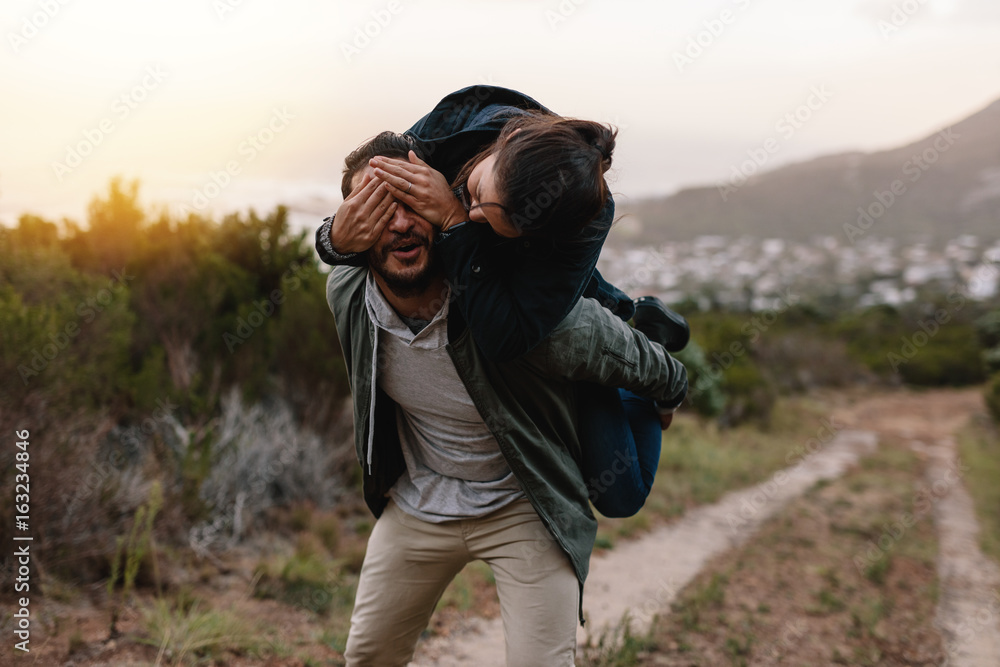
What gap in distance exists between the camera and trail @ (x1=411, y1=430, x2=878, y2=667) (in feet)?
13.5

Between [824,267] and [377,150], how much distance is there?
247ft

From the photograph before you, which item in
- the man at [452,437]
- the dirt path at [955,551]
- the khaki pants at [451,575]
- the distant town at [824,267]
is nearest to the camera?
the man at [452,437]

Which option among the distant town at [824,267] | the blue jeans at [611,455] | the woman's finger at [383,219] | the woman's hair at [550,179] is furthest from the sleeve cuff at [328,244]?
the distant town at [824,267]

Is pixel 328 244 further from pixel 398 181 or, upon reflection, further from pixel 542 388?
pixel 542 388

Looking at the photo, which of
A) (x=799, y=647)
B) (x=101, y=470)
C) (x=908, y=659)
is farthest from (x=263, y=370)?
(x=908, y=659)

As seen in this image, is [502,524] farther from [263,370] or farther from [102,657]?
[263,370]

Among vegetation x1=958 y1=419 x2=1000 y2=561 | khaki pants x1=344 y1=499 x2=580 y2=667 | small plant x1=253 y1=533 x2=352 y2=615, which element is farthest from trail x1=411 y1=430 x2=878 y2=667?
vegetation x1=958 y1=419 x2=1000 y2=561

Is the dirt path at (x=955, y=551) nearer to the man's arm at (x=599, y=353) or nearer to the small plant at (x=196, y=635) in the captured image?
the man's arm at (x=599, y=353)

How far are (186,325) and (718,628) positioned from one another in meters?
4.80

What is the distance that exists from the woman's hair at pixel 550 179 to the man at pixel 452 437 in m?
0.29

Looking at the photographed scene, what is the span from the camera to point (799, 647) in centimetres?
471

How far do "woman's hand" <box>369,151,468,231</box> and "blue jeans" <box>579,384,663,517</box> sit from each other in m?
0.69

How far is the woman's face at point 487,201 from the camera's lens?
5.01 ft

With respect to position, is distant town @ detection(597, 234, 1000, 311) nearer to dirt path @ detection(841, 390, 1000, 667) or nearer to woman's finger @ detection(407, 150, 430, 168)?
dirt path @ detection(841, 390, 1000, 667)
